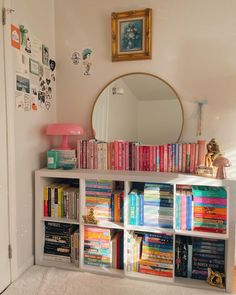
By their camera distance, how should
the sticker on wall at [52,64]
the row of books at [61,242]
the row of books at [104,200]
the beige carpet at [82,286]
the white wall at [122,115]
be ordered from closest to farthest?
the beige carpet at [82,286], the row of books at [104,200], the row of books at [61,242], the white wall at [122,115], the sticker on wall at [52,64]

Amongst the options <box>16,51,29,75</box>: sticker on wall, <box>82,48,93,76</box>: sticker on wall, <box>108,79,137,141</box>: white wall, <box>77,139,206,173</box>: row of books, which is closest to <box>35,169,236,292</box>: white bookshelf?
<box>77,139,206,173</box>: row of books

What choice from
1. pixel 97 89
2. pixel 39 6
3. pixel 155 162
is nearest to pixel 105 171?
pixel 155 162

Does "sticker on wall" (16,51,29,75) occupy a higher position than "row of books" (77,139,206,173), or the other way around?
"sticker on wall" (16,51,29,75)

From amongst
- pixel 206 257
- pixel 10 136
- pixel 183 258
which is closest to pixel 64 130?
pixel 10 136

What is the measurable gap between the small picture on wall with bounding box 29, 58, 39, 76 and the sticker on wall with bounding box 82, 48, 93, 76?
1.34 ft

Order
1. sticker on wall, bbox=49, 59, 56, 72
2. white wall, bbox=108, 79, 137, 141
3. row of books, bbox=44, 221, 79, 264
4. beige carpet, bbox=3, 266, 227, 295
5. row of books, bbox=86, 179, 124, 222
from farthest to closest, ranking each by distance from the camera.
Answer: sticker on wall, bbox=49, 59, 56, 72
white wall, bbox=108, 79, 137, 141
row of books, bbox=44, 221, 79, 264
row of books, bbox=86, 179, 124, 222
beige carpet, bbox=3, 266, 227, 295

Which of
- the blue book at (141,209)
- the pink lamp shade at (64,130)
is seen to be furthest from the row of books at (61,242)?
the pink lamp shade at (64,130)

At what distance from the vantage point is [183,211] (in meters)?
1.71

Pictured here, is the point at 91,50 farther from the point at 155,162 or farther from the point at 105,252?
the point at 105,252

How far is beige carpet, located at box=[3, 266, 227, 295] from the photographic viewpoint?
63.6 inches

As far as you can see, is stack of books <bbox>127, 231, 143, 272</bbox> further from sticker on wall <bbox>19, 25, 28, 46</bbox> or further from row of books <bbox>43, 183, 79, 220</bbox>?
sticker on wall <bbox>19, 25, 28, 46</bbox>

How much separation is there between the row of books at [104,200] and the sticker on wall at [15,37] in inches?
42.8

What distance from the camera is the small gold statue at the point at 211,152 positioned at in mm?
1785

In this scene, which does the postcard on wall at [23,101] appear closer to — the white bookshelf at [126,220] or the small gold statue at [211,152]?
the white bookshelf at [126,220]
